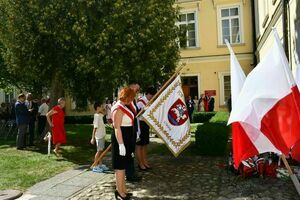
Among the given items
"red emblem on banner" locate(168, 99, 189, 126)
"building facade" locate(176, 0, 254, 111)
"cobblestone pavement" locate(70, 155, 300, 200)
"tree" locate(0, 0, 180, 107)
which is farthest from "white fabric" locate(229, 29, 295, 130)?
"building facade" locate(176, 0, 254, 111)

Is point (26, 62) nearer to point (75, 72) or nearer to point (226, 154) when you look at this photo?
point (75, 72)

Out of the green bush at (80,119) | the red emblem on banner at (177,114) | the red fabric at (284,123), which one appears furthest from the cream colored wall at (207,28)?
the red fabric at (284,123)

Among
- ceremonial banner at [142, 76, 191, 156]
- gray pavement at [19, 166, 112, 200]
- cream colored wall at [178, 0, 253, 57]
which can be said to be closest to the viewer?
gray pavement at [19, 166, 112, 200]

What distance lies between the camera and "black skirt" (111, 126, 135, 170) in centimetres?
700

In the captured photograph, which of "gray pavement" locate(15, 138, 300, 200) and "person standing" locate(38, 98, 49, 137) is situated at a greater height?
"person standing" locate(38, 98, 49, 137)

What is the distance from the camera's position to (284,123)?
19.9ft

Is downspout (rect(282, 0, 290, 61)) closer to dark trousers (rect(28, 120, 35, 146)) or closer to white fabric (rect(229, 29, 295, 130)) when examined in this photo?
white fabric (rect(229, 29, 295, 130))

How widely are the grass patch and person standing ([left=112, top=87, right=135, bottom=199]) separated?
7.65 feet

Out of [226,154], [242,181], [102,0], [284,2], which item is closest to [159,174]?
[242,181]

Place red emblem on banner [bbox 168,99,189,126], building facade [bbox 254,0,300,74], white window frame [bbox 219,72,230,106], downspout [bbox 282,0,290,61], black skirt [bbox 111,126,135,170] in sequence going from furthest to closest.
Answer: white window frame [bbox 219,72,230,106] < downspout [bbox 282,0,290,61] < building facade [bbox 254,0,300,74] < red emblem on banner [bbox 168,99,189,126] < black skirt [bbox 111,126,135,170]

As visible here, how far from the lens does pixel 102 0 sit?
12562 mm

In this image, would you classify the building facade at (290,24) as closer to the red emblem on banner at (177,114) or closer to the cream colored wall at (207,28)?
the red emblem on banner at (177,114)

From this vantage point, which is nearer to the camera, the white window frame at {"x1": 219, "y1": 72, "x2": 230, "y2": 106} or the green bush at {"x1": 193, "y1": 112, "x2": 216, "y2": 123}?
the green bush at {"x1": 193, "y1": 112, "x2": 216, "y2": 123}

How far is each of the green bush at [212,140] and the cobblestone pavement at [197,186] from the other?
173 centimetres
